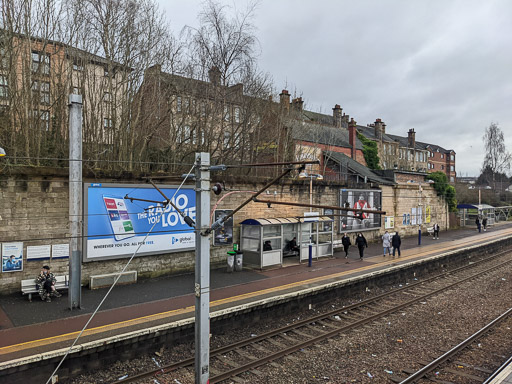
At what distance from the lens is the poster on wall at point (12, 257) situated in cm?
1119

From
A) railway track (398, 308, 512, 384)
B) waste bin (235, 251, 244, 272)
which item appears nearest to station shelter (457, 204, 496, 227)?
waste bin (235, 251, 244, 272)

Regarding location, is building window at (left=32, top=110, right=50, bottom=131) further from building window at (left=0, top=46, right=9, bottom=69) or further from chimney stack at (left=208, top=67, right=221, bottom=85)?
chimney stack at (left=208, top=67, right=221, bottom=85)

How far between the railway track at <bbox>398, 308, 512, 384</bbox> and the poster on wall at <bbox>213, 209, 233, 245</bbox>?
9.96m

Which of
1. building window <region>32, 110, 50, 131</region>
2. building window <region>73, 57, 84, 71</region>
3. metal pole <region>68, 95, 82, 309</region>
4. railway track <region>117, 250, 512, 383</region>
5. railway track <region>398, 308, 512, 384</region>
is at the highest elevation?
building window <region>73, 57, 84, 71</region>

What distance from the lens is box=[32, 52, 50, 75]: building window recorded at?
13094mm

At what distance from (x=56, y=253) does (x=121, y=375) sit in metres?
5.79

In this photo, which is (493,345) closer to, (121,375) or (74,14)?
(121,375)

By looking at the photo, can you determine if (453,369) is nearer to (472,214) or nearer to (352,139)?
(352,139)

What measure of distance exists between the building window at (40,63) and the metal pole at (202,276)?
9714mm

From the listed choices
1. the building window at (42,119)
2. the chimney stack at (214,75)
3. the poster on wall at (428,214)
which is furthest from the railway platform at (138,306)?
the poster on wall at (428,214)

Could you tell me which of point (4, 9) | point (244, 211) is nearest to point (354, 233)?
point (244, 211)

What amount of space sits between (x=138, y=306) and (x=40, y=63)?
30.7 ft

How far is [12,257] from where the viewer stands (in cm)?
1131

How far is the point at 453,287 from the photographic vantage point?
55.9 feet
